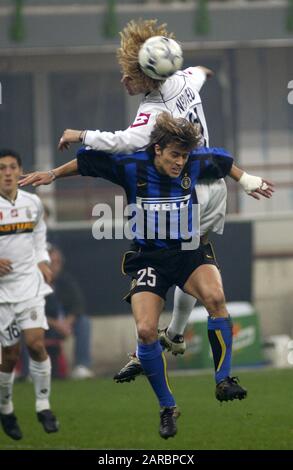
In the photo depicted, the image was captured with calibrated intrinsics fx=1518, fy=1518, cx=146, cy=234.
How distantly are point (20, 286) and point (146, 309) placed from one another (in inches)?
151

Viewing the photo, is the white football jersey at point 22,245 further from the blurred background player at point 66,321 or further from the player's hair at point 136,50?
the blurred background player at point 66,321

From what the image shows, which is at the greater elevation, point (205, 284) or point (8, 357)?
point (8, 357)

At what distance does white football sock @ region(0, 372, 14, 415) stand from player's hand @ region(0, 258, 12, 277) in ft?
3.13

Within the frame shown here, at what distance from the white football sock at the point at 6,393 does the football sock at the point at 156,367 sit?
3393 mm

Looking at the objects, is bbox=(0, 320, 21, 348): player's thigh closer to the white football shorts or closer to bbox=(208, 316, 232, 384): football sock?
the white football shorts

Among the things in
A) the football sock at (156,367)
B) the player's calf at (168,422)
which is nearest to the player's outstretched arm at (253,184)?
the football sock at (156,367)

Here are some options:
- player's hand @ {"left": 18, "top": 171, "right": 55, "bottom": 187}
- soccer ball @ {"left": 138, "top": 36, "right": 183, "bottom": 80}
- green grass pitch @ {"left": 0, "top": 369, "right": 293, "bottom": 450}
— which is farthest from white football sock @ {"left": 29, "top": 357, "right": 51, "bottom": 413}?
soccer ball @ {"left": 138, "top": 36, "right": 183, "bottom": 80}

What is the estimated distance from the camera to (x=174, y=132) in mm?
10359

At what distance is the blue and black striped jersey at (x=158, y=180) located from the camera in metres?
10.6

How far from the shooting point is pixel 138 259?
10.9 meters

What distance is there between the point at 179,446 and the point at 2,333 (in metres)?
2.02

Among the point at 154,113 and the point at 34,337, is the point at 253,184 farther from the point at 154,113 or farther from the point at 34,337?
the point at 34,337

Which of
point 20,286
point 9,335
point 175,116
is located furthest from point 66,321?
point 175,116

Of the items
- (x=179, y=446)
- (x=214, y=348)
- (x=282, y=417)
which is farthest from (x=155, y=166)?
(x=282, y=417)
